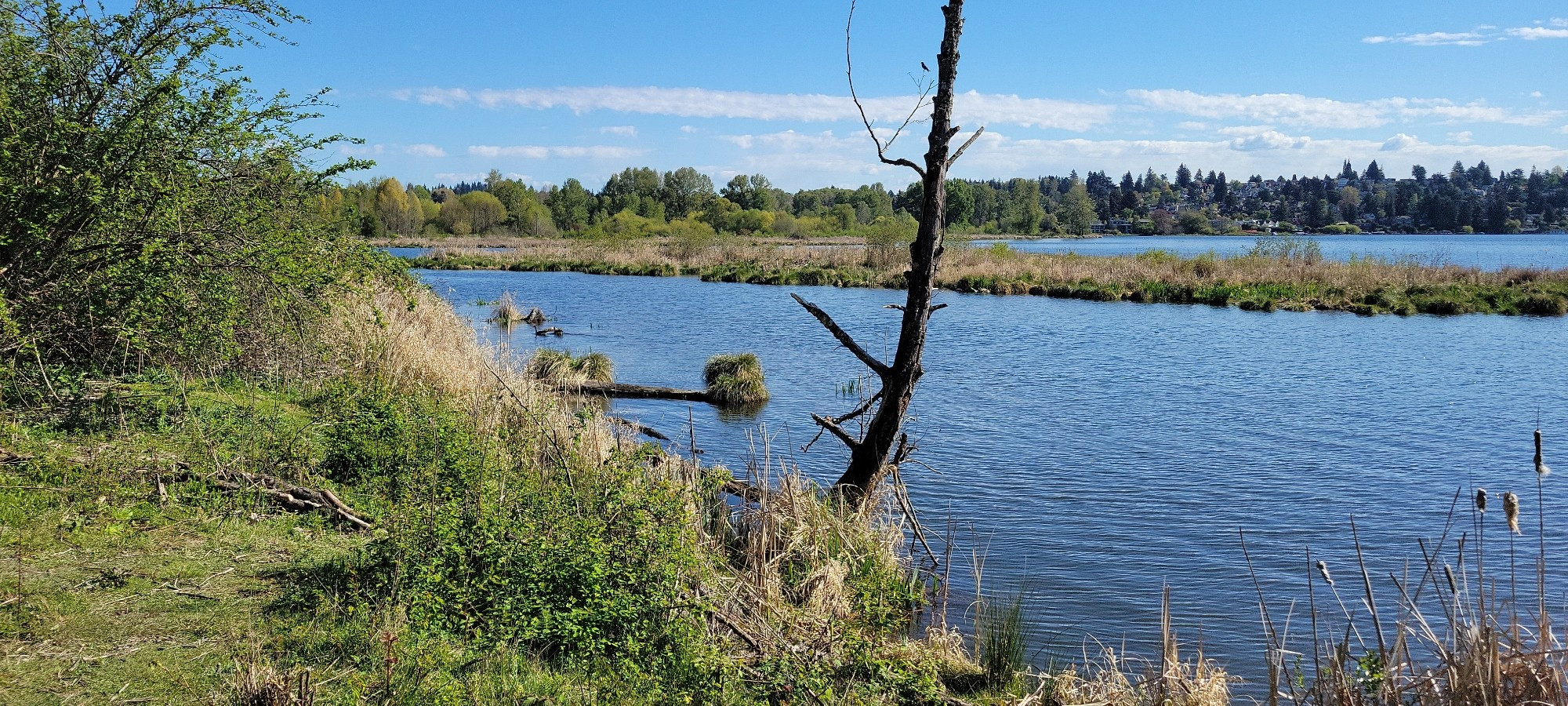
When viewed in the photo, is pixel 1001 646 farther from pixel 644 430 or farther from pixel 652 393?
pixel 652 393

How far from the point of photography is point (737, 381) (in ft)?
62.6

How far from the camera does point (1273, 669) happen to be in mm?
5211

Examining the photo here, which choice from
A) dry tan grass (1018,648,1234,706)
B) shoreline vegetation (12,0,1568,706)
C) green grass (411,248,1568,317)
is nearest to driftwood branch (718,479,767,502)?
shoreline vegetation (12,0,1568,706)

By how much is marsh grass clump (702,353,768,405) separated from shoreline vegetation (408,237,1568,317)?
955 inches

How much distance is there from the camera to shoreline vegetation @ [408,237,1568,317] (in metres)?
39.1

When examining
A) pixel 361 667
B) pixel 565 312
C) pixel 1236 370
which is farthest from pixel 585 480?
pixel 565 312

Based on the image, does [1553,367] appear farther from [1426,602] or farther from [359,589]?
[359,589]

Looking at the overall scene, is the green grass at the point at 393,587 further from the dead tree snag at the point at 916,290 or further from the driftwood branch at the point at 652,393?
the driftwood branch at the point at 652,393

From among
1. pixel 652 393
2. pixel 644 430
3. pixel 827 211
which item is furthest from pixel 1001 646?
pixel 827 211

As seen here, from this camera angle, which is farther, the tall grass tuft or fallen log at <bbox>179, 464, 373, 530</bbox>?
fallen log at <bbox>179, 464, 373, 530</bbox>

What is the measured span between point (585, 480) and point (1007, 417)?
1022 centimetres

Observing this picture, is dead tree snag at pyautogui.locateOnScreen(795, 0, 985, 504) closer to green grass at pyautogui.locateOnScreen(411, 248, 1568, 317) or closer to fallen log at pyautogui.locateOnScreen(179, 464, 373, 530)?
fallen log at pyautogui.locateOnScreen(179, 464, 373, 530)

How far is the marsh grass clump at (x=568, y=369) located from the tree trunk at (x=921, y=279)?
8.84m

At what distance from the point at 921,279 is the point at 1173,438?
953 cm
